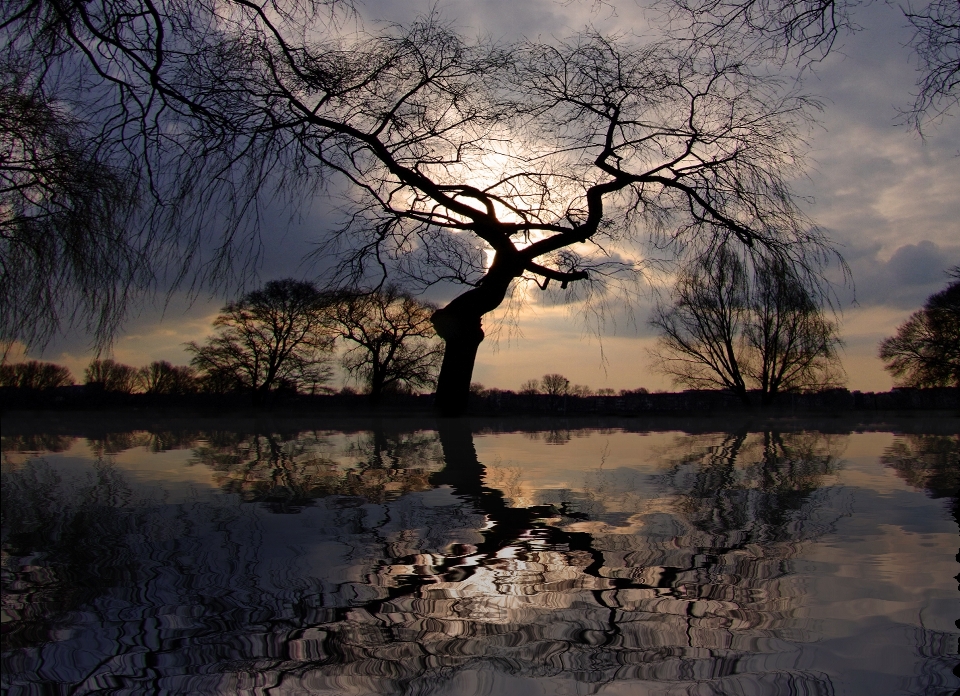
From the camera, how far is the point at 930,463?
5.04 meters

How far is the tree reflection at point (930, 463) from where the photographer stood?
3926 mm

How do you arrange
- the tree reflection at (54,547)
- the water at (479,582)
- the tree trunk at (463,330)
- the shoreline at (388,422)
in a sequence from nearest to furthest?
the water at (479,582)
the tree reflection at (54,547)
the shoreline at (388,422)
the tree trunk at (463,330)

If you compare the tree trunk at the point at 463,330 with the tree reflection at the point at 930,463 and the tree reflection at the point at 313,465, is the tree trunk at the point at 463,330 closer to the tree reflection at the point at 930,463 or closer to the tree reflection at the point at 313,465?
the tree reflection at the point at 313,465

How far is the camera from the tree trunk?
8836 millimetres

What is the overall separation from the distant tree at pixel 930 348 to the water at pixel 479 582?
32059 millimetres

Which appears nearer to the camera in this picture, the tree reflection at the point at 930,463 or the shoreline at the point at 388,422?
the tree reflection at the point at 930,463

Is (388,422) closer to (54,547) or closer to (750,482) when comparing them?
(750,482)

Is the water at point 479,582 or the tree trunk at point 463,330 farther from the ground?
the tree trunk at point 463,330

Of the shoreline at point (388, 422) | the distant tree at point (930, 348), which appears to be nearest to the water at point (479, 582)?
the shoreline at point (388, 422)

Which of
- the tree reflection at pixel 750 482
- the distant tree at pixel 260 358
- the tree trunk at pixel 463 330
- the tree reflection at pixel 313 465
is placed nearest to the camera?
the tree reflection at pixel 750 482

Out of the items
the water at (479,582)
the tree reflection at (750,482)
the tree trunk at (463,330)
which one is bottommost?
the water at (479,582)

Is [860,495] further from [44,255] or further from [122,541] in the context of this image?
[44,255]

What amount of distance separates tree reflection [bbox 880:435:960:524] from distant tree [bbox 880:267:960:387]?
2811 cm

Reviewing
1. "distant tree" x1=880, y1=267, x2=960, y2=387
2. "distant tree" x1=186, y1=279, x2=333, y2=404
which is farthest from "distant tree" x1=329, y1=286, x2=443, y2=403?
"distant tree" x1=880, y1=267, x2=960, y2=387
